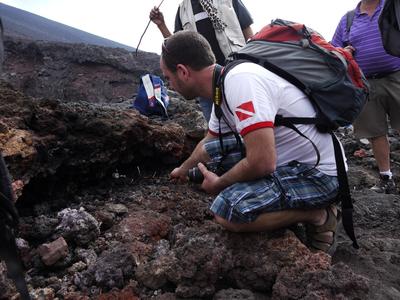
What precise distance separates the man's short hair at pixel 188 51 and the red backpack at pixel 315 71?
7.0 inches

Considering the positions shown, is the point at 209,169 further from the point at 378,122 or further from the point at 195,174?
the point at 378,122

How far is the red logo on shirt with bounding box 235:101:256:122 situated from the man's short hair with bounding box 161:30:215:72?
1.61 ft

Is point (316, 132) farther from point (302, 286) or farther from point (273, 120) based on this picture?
point (302, 286)

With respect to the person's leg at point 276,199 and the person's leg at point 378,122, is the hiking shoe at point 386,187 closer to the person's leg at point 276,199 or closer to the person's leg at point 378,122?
the person's leg at point 378,122

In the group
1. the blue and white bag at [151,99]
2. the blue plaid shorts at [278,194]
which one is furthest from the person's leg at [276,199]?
the blue and white bag at [151,99]

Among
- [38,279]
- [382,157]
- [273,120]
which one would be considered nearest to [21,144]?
[38,279]

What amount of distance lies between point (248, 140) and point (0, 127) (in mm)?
1870

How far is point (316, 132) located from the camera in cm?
267

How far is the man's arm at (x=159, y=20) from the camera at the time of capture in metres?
4.21

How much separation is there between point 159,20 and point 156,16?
5 centimetres

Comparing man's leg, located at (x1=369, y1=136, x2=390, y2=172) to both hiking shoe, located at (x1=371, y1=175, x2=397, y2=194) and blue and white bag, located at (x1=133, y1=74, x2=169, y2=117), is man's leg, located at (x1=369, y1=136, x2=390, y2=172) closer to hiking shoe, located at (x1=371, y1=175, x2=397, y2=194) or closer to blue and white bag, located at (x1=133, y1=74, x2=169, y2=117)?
hiking shoe, located at (x1=371, y1=175, x2=397, y2=194)

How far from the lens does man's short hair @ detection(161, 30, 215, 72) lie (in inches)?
105

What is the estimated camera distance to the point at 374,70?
4137mm

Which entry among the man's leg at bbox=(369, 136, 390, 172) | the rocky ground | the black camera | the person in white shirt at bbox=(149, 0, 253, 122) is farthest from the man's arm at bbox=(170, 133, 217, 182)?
the man's leg at bbox=(369, 136, 390, 172)
